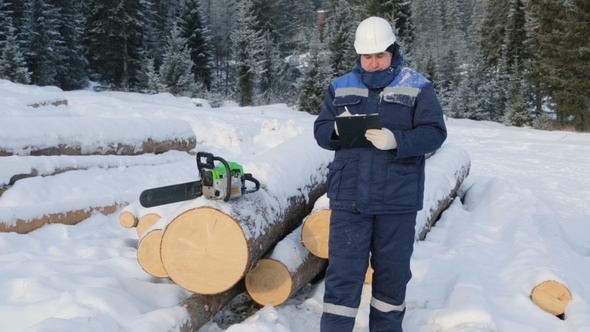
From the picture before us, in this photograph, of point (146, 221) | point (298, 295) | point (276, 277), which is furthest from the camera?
point (146, 221)

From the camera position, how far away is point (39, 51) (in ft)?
87.1

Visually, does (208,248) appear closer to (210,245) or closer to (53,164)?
(210,245)

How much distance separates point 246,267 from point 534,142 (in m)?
12.7

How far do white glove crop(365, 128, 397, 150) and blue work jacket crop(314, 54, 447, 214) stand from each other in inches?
1.8

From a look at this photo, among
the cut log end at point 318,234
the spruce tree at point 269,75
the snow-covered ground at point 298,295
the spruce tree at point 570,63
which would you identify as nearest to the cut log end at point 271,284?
the snow-covered ground at point 298,295

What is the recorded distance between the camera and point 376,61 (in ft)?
9.30

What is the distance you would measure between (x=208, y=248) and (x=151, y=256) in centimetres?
75

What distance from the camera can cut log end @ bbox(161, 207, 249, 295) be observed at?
2967 mm

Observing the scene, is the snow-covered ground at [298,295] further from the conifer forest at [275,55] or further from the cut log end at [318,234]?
the conifer forest at [275,55]

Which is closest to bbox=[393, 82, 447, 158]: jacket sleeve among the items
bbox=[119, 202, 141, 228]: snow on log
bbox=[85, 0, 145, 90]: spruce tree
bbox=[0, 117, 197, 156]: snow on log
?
bbox=[119, 202, 141, 228]: snow on log

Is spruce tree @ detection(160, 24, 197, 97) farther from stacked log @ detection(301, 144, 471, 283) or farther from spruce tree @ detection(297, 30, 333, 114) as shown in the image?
stacked log @ detection(301, 144, 471, 283)

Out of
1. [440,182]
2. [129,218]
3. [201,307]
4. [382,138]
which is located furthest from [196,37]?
[382,138]

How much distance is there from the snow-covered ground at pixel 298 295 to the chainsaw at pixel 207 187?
2.09 feet

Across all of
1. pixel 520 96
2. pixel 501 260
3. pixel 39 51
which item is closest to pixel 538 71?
pixel 520 96
